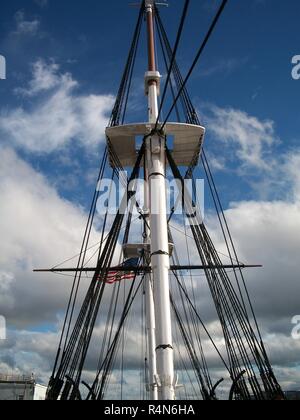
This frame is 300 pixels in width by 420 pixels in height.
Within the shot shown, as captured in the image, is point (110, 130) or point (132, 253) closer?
point (110, 130)

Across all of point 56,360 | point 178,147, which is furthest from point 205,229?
point 56,360

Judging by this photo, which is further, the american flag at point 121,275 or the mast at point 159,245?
the american flag at point 121,275

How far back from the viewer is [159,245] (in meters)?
13.0

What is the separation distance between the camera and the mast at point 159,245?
11492 millimetres

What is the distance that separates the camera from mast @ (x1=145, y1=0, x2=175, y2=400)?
11492mm

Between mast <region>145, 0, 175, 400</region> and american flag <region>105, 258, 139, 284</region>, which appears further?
american flag <region>105, 258, 139, 284</region>

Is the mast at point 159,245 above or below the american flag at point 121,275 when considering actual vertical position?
below

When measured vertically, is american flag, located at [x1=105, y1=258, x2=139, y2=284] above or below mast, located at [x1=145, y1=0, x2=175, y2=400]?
above

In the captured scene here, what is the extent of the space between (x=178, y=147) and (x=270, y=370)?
28.4 feet
